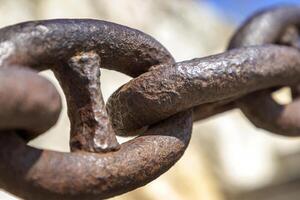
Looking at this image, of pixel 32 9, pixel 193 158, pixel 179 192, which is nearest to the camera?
pixel 32 9

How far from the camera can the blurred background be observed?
7.14 feet

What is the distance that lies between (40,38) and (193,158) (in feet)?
5.64

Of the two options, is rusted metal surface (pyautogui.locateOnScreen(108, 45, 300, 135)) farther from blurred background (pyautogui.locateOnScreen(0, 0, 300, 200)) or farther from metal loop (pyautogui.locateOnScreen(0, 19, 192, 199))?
blurred background (pyautogui.locateOnScreen(0, 0, 300, 200))

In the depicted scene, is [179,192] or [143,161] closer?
[143,161]

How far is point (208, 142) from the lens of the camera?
9.18 ft

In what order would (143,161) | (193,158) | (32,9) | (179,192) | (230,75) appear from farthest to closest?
1. (193,158)
2. (179,192)
3. (32,9)
4. (230,75)
5. (143,161)

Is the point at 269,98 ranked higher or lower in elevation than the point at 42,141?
higher

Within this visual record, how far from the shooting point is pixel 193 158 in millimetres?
2387

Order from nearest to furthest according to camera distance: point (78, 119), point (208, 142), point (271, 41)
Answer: point (78, 119)
point (271, 41)
point (208, 142)

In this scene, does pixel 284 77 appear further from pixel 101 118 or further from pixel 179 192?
pixel 179 192

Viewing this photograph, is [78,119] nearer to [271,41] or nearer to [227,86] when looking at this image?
[227,86]

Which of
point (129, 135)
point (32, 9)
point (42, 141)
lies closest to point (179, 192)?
point (42, 141)

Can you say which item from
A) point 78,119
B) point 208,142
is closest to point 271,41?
point 78,119

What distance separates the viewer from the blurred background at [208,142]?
7.14 feet
